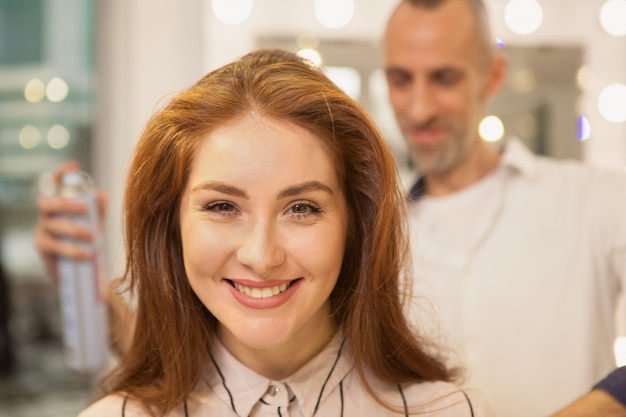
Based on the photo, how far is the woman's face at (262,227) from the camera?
886 millimetres

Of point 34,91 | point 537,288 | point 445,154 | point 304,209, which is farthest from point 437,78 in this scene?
point 34,91

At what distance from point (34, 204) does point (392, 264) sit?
7.01 feet

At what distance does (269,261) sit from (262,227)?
4 centimetres

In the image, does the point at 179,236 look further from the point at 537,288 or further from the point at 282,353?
the point at 537,288

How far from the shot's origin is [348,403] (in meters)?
1.02

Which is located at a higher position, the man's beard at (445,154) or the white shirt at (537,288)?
the man's beard at (445,154)

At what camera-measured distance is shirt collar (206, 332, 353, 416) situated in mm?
992

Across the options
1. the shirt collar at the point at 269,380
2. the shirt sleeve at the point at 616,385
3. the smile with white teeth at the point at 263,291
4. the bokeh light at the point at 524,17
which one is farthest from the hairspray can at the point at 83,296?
the bokeh light at the point at 524,17

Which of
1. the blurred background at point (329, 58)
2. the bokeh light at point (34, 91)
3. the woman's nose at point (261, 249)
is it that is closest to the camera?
the woman's nose at point (261, 249)

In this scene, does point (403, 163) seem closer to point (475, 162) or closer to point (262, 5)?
point (475, 162)

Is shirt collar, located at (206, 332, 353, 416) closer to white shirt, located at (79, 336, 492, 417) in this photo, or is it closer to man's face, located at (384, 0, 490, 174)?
white shirt, located at (79, 336, 492, 417)

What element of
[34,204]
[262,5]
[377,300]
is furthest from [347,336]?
[34,204]

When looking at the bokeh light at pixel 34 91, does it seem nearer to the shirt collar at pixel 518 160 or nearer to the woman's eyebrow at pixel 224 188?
the shirt collar at pixel 518 160

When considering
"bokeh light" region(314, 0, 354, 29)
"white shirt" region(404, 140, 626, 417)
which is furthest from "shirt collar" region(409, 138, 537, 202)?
"bokeh light" region(314, 0, 354, 29)
